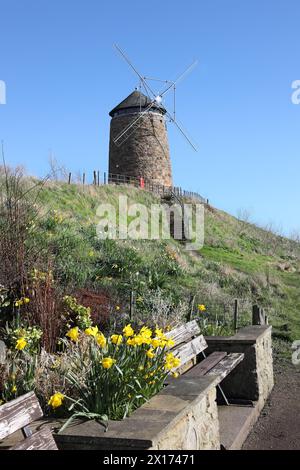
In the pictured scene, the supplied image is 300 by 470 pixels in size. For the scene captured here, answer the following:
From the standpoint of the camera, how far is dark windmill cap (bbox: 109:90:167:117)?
38.2 meters

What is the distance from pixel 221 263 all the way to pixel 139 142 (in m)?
18.9

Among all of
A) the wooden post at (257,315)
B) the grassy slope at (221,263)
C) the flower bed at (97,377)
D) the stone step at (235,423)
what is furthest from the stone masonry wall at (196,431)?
the grassy slope at (221,263)

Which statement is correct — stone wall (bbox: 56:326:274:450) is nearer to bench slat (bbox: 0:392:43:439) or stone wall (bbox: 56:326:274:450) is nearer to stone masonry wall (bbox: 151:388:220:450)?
stone masonry wall (bbox: 151:388:220:450)

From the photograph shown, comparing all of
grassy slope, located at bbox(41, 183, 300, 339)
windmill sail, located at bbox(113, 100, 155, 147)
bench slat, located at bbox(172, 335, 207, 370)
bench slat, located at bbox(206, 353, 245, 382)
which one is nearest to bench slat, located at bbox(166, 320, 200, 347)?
bench slat, located at bbox(172, 335, 207, 370)

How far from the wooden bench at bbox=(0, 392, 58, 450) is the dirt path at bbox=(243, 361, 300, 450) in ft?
9.80

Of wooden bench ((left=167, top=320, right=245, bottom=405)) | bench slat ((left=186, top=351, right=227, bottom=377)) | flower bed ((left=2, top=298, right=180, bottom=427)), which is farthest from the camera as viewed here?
wooden bench ((left=167, top=320, right=245, bottom=405))

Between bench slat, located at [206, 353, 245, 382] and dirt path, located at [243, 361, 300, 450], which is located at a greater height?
bench slat, located at [206, 353, 245, 382]

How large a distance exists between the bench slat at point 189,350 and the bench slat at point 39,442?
2374 mm

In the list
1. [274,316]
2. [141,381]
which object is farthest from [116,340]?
[274,316]

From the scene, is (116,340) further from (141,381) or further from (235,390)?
(235,390)

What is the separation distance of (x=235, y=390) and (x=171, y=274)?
7.72m

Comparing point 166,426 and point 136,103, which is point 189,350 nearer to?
point 166,426

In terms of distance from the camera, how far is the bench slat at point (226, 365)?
5.61 m

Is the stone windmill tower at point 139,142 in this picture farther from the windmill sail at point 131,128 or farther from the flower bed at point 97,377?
the flower bed at point 97,377
